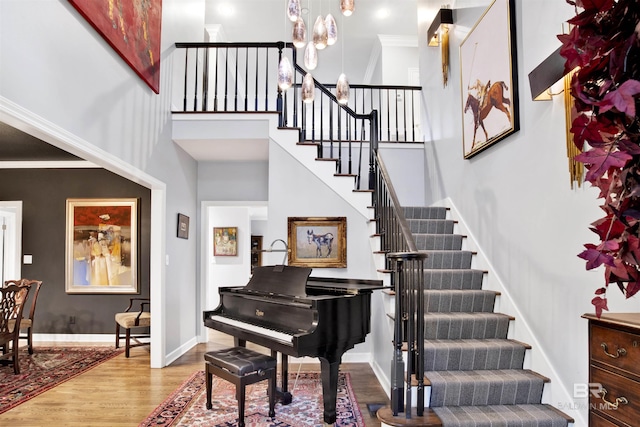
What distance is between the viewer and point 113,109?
3676mm

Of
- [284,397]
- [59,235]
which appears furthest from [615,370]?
[59,235]

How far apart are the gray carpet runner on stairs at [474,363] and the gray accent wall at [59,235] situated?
4411mm

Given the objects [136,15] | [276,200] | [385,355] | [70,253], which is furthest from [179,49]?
[385,355]

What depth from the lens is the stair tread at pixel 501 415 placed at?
2568mm

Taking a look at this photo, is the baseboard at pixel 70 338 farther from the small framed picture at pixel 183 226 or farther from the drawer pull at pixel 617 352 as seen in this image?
the drawer pull at pixel 617 352

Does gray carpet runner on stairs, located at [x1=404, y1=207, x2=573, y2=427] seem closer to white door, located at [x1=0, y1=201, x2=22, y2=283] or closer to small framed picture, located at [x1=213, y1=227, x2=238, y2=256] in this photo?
small framed picture, located at [x1=213, y1=227, x2=238, y2=256]

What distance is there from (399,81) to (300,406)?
20.6ft

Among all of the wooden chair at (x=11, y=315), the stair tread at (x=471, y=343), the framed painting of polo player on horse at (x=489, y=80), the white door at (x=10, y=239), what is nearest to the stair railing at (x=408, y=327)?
the stair tread at (x=471, y=343)

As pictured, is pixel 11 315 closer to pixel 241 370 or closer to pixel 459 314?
pixel 241 370

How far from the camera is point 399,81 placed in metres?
8.05

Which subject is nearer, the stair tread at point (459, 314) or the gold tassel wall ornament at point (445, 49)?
the stair tread at point (459, 314)

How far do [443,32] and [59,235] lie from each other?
594 centimetres

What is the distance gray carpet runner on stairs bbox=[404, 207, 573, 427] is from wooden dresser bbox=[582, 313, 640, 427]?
2.91 ft

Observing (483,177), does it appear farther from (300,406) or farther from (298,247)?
(300,406)
